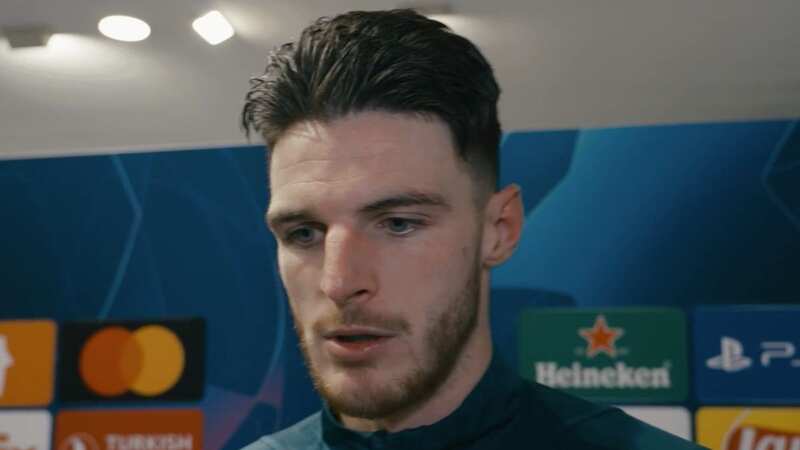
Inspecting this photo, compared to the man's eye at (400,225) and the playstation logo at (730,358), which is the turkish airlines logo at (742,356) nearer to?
the playstation logo at (730,358)

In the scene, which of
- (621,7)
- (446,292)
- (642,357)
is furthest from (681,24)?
(446,292)

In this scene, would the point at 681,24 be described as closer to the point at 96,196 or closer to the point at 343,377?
the point at 96,196

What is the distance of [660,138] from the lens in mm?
1777

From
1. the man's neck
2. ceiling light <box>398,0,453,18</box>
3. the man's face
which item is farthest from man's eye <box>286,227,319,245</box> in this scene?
ceiling light <box>398,0,453,18</box>

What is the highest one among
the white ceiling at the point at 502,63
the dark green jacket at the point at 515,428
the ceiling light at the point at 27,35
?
the ceiling light at the point at 27,35

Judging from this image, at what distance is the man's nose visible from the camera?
41.5 inches

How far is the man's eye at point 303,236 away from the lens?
1.12 meters

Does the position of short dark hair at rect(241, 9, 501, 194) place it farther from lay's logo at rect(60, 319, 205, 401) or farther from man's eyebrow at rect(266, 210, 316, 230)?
lay's logo at rect(60, 319, 205, 401)

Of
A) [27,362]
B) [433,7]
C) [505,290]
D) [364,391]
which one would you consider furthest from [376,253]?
[433,7]

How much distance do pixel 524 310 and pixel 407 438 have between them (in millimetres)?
669

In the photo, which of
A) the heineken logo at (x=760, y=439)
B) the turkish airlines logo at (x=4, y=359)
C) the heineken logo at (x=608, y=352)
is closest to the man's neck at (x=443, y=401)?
the heineken logo at (x=608, y=352)

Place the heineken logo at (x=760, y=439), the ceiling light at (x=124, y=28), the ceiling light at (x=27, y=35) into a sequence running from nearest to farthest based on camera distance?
1. the heineken logo at (x=760, y=439)
2. the ceiling light at (x=124, y=28)
3. the ceiling light at (x=27, y=35)

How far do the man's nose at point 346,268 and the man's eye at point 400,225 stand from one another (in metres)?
0.03

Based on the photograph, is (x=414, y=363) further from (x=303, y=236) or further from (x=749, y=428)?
(x=749, y=428)
